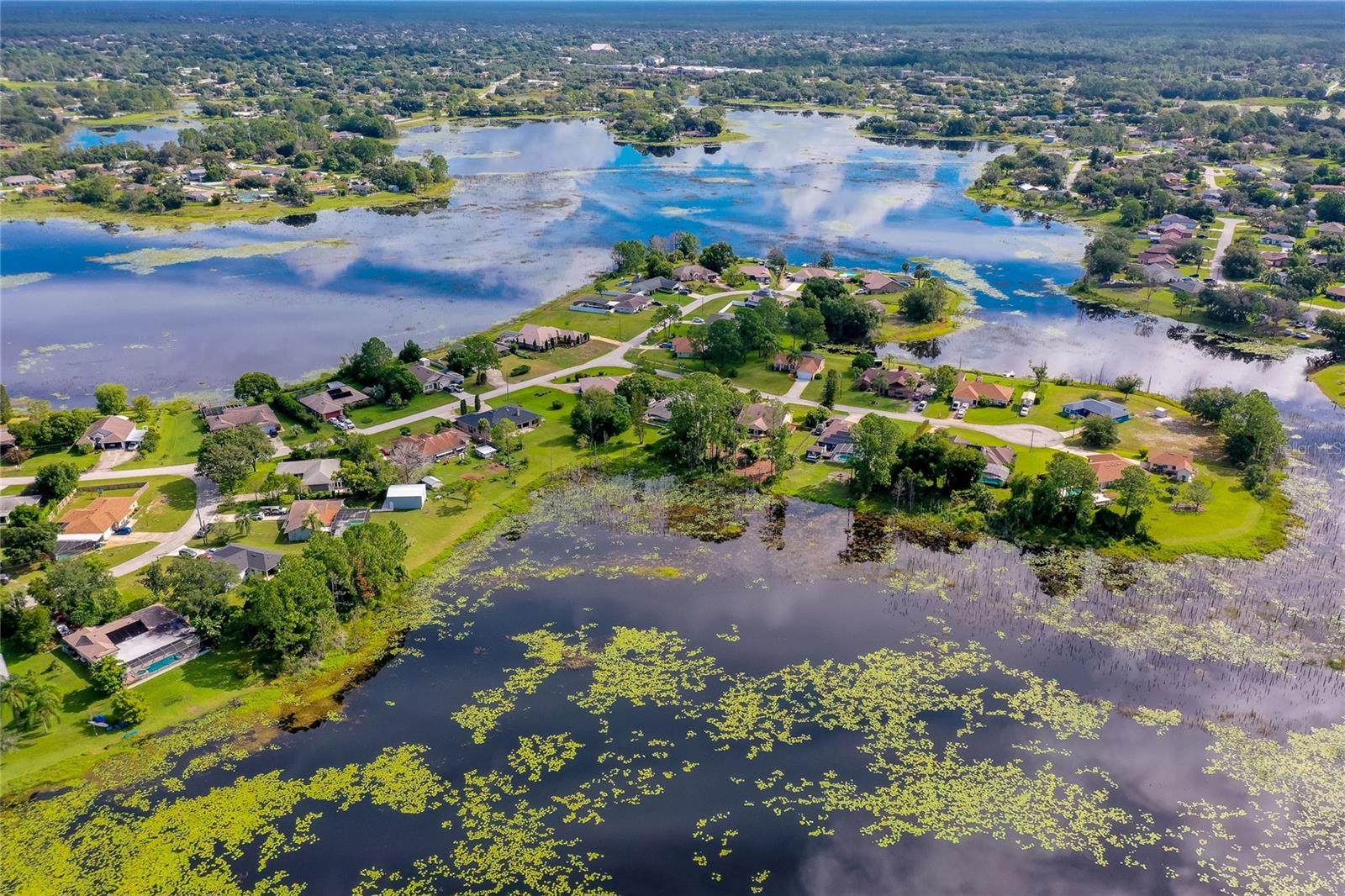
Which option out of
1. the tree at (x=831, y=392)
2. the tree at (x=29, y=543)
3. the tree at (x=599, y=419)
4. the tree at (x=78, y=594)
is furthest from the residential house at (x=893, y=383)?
the tree at (x=29, y=543)

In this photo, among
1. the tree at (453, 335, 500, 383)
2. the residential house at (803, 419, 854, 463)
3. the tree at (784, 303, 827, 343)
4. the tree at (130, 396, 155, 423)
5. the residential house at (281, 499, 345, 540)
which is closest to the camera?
the residential house at (281, 499, 345, 540)

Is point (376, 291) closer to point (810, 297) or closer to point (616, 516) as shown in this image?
point (810, 297)

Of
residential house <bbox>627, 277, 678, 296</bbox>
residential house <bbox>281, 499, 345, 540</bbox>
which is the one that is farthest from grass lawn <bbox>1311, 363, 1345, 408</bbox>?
residential house <bbox>281, 499, 345, 540</bbox>

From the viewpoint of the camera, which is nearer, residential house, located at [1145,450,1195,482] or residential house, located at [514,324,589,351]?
residential house, located at [1145,450,1195,482]

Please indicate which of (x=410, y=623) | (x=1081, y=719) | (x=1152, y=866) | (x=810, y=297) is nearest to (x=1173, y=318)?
(x=810, y=297)

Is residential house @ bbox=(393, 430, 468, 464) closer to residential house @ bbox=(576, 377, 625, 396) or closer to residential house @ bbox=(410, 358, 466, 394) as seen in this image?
residential house @ bbox=(410, 358, 466, 394)

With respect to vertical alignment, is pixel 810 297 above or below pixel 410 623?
above

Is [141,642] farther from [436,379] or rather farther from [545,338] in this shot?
[545,338]

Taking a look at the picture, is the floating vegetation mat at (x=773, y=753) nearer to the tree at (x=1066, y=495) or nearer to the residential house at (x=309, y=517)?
the tree at (x=1066, y=495)
